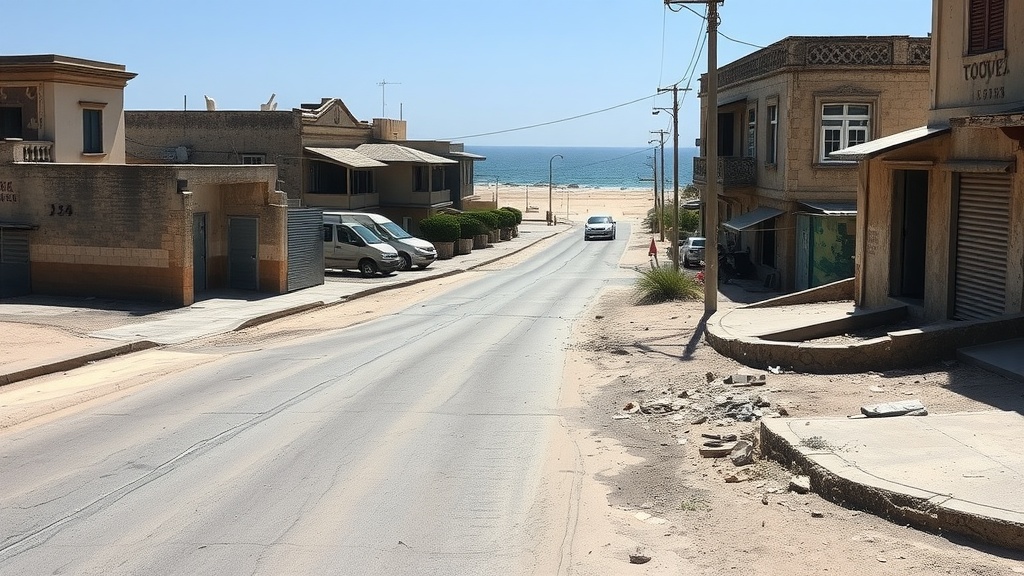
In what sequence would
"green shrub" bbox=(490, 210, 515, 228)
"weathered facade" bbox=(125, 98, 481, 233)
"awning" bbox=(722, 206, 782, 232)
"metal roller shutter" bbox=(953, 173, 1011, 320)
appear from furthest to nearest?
"green shrub" bbox=(490, 210, 515, 228) < "weathered facade" bbox=(125, 98, 481, 233) < "awning" bbox=(722, 206, 782, 232) < "metal roller shutter" bbox=(953, 173, 1011, 320)

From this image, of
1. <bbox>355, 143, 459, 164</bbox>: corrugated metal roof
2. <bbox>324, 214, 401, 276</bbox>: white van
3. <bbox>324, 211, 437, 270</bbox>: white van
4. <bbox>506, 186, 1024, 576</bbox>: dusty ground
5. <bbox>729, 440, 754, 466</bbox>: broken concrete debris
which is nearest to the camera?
<bbox>506, 186, 1024, 576</bbox>: dusty ground

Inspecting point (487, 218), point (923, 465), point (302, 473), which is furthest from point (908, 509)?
point (487, 218)

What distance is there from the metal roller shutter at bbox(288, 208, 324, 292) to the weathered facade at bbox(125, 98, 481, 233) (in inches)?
→ 527

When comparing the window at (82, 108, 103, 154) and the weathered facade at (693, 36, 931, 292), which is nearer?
the weathered facade at (693, 36, 931, 292)

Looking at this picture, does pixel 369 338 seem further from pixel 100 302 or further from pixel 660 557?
pixel 660 557

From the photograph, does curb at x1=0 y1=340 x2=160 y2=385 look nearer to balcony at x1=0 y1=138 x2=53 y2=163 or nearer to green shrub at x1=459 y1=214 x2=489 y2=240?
balcony at x1=0 y1=138 x2=53 y2=163

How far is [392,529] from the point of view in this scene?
27.2ft

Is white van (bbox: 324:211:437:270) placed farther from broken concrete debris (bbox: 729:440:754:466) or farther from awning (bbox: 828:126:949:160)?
broken concrete debris (bbox: 729:440:754:466)

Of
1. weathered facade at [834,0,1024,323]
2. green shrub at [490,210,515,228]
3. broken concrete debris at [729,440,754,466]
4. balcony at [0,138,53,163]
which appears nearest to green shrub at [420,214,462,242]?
green shrub at [490,210,515,228]

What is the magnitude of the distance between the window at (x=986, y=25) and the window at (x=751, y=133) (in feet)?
54.7

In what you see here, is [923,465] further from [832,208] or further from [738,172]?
[738,172]

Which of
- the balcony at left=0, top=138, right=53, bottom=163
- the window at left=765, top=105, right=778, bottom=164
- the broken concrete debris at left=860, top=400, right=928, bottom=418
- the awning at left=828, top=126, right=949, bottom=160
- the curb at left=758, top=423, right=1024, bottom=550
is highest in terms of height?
the window at left=765, top=105, right=778, bottom=164

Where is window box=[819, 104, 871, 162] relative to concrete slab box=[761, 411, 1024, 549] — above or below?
above

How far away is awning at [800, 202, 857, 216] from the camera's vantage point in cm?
2698
